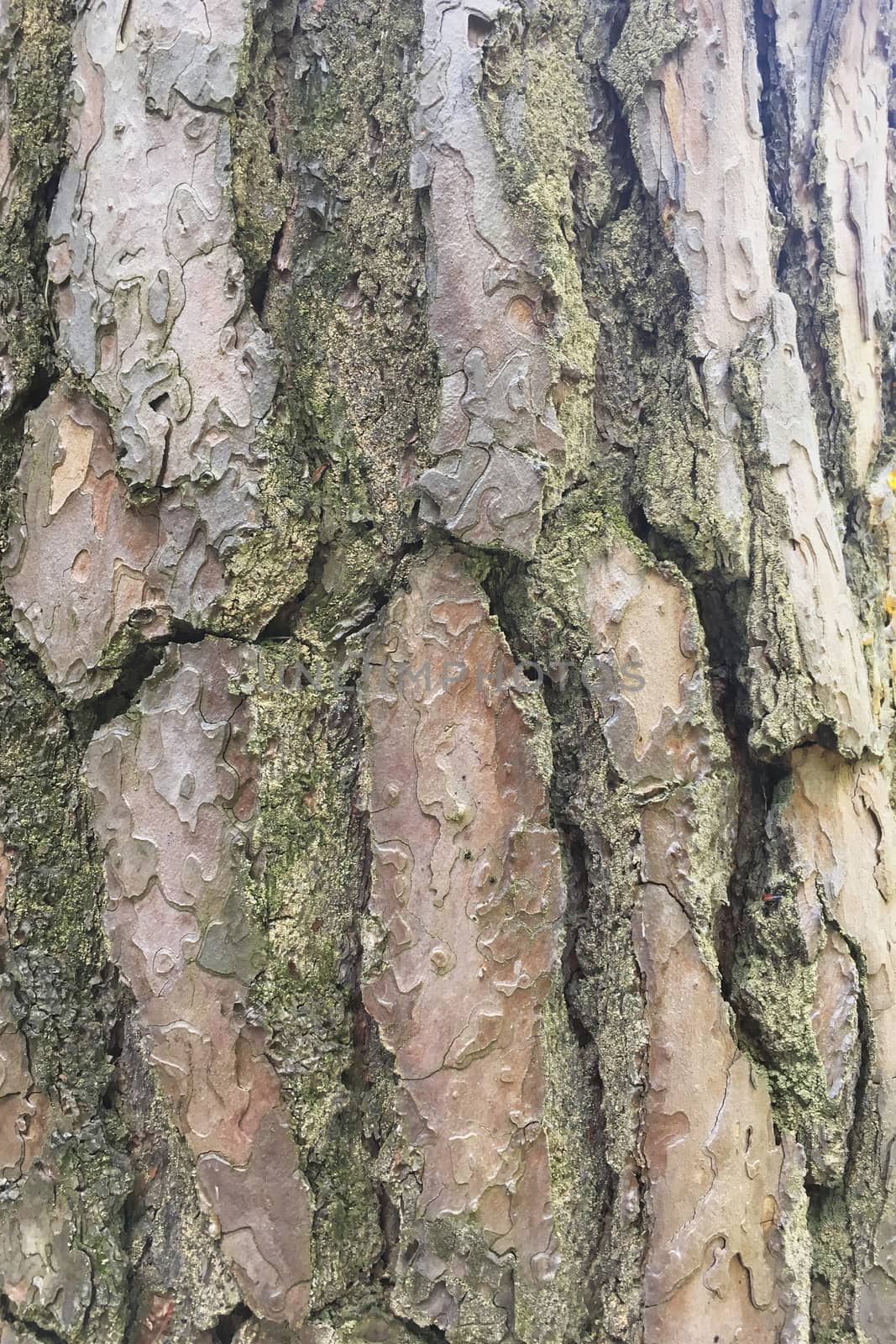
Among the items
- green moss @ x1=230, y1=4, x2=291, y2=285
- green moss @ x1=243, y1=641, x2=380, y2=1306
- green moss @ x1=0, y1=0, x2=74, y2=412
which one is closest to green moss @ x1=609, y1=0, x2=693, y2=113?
green moss @ x1=230, y1=4, x2=291, y2=285

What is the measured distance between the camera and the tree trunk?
0.91 meters

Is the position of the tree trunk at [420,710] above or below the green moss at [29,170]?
below

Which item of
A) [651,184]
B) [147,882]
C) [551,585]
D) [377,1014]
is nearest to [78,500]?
[147,882]

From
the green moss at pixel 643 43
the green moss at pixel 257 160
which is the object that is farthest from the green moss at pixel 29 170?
the green moss at pixel 643 43

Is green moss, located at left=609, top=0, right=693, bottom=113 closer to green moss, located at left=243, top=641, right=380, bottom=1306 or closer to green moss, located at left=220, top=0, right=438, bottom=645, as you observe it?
green moss, located at left=220, top=0, right=438, bottom=645

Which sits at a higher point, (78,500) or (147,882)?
(78,500)

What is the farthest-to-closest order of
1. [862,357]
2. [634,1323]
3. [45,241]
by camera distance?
[862,357], [45,241], [634,1323]

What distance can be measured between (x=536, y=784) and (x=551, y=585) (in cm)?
22

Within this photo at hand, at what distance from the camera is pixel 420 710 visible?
0.92m

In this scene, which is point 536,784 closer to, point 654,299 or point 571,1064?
point 571,1064

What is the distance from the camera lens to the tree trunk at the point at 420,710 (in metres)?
0.91

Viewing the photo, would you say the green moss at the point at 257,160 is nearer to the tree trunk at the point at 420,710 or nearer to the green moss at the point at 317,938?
the tree trunk at the point at 420,710

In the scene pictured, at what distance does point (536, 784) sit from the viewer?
Result: 3.00ft

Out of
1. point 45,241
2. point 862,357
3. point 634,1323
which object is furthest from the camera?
point 862,357
